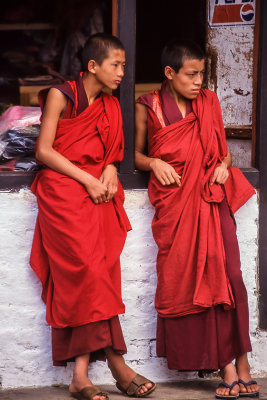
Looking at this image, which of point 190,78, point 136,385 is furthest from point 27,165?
point 136,385

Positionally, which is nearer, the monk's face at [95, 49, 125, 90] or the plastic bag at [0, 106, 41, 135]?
the monk's face at [95, 49, 125, 90]

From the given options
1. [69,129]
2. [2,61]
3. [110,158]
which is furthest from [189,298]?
[2,61]

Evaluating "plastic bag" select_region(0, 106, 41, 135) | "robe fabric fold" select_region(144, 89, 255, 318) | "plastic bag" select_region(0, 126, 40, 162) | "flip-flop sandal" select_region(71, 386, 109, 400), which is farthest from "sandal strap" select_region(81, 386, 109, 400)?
"plastic bag" select_region(0, 106, 41, 135)

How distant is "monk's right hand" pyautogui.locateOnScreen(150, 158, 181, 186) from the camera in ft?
11.7

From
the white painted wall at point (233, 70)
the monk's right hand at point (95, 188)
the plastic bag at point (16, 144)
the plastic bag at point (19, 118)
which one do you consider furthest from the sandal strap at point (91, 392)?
the white painted wall at point (233, 70)

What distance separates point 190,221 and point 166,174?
0.92ft

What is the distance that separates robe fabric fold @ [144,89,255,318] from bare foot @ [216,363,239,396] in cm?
35

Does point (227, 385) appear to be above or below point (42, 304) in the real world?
below

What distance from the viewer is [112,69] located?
351cm

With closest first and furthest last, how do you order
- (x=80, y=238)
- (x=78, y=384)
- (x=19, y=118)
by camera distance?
(x=80, y=238) → (x=78, y=384) → (x=19, y=118)

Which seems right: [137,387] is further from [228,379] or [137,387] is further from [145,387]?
[228,379]

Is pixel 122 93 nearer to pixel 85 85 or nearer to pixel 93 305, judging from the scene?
pixel 85 85

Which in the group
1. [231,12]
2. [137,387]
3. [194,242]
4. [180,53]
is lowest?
[137,387]

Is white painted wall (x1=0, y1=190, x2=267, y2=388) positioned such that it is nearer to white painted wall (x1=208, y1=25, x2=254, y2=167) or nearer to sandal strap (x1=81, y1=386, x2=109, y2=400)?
sandal strap (x1=81, y1=386, x2=109, y2=400)
